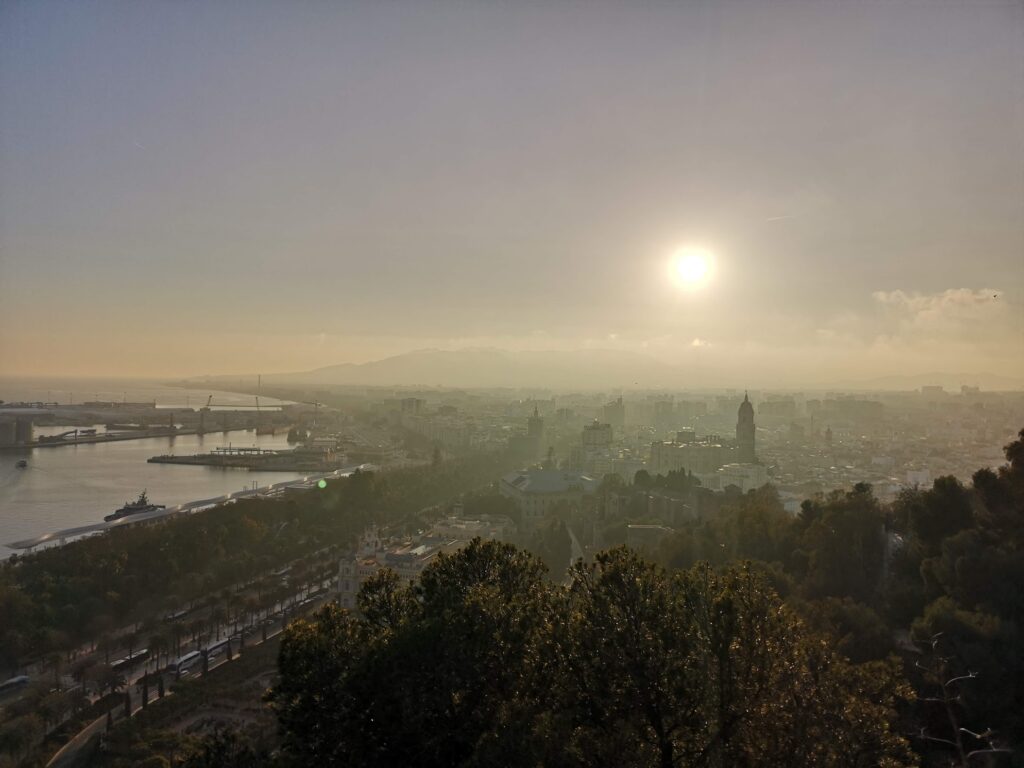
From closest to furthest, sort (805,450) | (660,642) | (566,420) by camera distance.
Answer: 1. (660,642)
2. (805,450)
3. (566,420)

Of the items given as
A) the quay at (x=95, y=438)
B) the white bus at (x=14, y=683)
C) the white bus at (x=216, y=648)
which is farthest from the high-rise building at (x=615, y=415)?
the white bus at (x=14, y=683)

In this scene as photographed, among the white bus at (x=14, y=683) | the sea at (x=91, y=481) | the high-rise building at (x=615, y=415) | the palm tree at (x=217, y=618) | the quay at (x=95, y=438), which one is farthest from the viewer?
the high-rise building at (x=615, y=415)

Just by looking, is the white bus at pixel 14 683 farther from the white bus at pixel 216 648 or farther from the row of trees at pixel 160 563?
the white bus at pixel 216 648

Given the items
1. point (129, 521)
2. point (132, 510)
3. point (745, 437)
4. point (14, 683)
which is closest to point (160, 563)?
point (14, 683)

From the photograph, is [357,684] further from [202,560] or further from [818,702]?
[202,560]

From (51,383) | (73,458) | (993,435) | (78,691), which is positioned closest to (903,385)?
(993,435)

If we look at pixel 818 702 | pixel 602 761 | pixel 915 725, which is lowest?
pixel 915 725

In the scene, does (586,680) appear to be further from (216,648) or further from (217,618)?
(217,618)

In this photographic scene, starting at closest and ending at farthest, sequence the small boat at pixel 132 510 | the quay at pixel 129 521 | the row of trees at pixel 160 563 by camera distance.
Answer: the row of trees at pixel 160 563 < the quay at pixel 129 521 < the small boat at pixel 132 510
